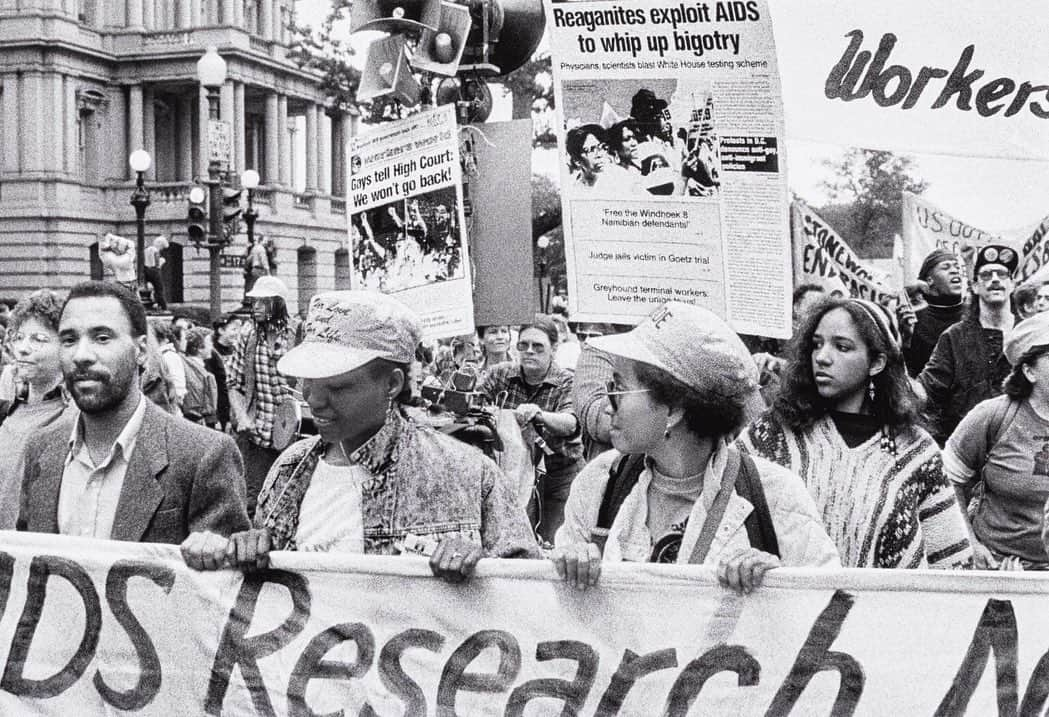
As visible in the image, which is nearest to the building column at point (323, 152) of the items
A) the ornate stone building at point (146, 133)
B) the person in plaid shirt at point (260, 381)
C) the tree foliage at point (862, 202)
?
the ornate stone building at point (146, 133)

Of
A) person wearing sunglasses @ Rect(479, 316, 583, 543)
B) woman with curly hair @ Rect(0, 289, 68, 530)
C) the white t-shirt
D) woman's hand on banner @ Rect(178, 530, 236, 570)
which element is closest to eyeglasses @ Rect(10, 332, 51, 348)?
woman with curly hair @ Rect(0, 289, 68, 530)

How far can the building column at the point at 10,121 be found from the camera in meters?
58.1

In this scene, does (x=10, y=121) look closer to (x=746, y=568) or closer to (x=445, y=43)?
(x=445, y=43)

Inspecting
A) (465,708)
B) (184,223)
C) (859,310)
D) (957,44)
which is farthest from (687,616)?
(184,223)

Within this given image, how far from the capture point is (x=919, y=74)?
4.70 m

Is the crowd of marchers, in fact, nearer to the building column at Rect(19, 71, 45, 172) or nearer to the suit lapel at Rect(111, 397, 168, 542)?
the suit lapel at Rect(111, 397, 168, 542)

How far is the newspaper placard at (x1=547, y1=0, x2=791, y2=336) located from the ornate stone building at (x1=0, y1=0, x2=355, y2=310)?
5262 centimetres

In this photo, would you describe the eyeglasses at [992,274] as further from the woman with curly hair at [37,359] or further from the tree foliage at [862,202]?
the tree foliage at [862,202]

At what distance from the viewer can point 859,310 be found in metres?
4.37

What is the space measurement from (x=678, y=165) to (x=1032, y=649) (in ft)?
6.73

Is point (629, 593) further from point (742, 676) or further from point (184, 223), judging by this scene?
point (184, 223)

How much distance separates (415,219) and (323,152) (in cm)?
6831

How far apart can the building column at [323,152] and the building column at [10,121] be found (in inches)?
643

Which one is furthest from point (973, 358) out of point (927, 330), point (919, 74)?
point (919, 74)
